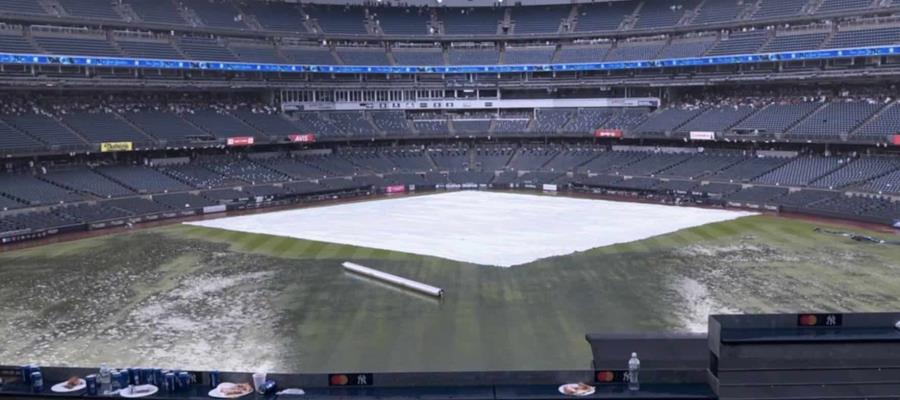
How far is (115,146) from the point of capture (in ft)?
205

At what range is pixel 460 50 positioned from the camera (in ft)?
306

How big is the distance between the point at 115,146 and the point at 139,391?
5632 centimetres

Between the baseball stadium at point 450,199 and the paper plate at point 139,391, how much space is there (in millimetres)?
57

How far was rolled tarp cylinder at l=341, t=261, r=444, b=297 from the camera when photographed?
3019 centimetres

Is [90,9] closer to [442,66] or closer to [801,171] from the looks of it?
[442,66]

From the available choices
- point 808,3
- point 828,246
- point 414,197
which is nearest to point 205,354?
point 828,246

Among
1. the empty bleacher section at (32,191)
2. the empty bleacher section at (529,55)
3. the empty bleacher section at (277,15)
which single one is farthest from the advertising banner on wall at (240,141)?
the empty bleacher section at (529,55)

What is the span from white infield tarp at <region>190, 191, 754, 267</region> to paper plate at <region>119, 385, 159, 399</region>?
986 inches

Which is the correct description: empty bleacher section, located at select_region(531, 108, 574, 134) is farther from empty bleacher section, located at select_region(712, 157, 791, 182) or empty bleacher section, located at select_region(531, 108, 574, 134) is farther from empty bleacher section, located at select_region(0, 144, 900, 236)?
empty bleacher section, located at select_region(712, 157, 791, 182)

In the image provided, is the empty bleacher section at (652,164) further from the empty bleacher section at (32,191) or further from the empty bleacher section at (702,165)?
the empty bleacher section at (32,191)

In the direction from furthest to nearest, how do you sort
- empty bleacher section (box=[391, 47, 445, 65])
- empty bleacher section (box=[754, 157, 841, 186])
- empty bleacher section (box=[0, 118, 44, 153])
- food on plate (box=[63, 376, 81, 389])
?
empty bleacher section (box=[391, 47, 445, 65])
empty bleacher section (box=[754, 157, 841, 186])
empty bleacher section (box=[0, 118, 44, 153])
food on plate (box=[63, 376, 81, 389])

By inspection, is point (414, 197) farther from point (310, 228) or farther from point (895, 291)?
point (895, 291)

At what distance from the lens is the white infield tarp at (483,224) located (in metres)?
41.4

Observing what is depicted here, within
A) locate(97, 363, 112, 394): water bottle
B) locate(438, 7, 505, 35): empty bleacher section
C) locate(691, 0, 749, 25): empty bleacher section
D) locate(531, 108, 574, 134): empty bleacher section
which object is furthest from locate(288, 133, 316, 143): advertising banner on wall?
locate(97, 363, 112, 394): water bottle
